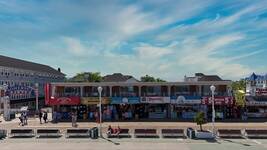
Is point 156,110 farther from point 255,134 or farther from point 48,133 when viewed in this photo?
point 48,133

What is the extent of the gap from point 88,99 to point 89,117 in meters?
2.33

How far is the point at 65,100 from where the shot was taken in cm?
5134

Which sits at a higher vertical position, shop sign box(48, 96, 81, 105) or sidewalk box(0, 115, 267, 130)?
shop sign box(48, 96, 81, 105)

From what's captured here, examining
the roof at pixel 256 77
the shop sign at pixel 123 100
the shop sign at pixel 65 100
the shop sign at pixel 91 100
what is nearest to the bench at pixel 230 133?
the shop sign at pixel 123 100

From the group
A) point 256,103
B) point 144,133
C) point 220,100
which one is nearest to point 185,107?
point 220,100

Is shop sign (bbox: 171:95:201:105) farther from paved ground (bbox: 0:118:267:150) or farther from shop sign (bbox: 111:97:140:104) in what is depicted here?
paved ground (bbox: 0:118:267:150)

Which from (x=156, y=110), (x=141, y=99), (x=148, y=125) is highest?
(x=141, y=99)

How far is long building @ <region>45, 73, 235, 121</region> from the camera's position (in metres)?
51.2

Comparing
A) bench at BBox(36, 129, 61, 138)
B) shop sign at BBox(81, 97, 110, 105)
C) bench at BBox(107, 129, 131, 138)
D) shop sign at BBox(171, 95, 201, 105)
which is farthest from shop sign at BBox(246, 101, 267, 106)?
bench at BBox(36, 129, 61, 138)

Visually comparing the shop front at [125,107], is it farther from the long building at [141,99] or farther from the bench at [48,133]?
the bench at [48,133]

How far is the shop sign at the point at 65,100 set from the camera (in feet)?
168

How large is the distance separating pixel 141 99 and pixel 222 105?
9.78 m

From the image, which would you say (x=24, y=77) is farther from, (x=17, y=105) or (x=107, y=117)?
(x=107, y=117)

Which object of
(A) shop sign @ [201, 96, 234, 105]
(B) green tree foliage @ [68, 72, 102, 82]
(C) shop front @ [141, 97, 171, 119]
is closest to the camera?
(A) shop sign @ [201, 96, 234, 105]
